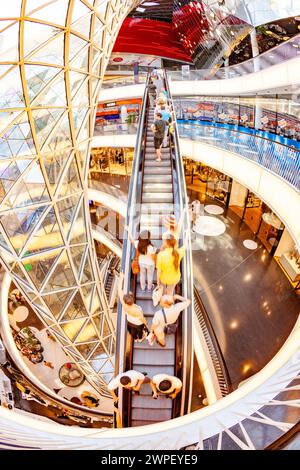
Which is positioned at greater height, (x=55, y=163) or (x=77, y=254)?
(x=55, y=163)

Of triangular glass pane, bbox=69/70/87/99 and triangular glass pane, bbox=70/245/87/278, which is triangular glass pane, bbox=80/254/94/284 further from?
triangular glass pane, bbox=69/70/87/99

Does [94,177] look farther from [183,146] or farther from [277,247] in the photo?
[277,247]

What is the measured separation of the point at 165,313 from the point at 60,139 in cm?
766

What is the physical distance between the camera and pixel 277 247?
52.5 feet

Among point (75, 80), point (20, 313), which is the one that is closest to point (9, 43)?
point (75, 80)

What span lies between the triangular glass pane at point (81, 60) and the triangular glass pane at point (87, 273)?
746cm

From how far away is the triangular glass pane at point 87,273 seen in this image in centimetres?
1257

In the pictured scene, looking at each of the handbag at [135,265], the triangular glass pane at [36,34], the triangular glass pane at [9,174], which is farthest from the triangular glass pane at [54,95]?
the handbag at [135,265]

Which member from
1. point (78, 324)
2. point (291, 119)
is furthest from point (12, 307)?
point (291, 119)

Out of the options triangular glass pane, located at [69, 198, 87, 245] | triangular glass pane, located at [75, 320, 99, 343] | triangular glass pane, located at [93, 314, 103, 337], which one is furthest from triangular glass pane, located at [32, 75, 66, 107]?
triangular glass pane, located at [93, 314, 103, 337]

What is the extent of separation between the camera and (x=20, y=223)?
960cm

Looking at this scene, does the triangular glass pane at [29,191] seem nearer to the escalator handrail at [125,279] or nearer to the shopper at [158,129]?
the escalator handrail at [125,279]

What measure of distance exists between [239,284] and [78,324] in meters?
8.33

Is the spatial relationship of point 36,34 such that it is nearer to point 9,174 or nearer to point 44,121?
point 44,121
